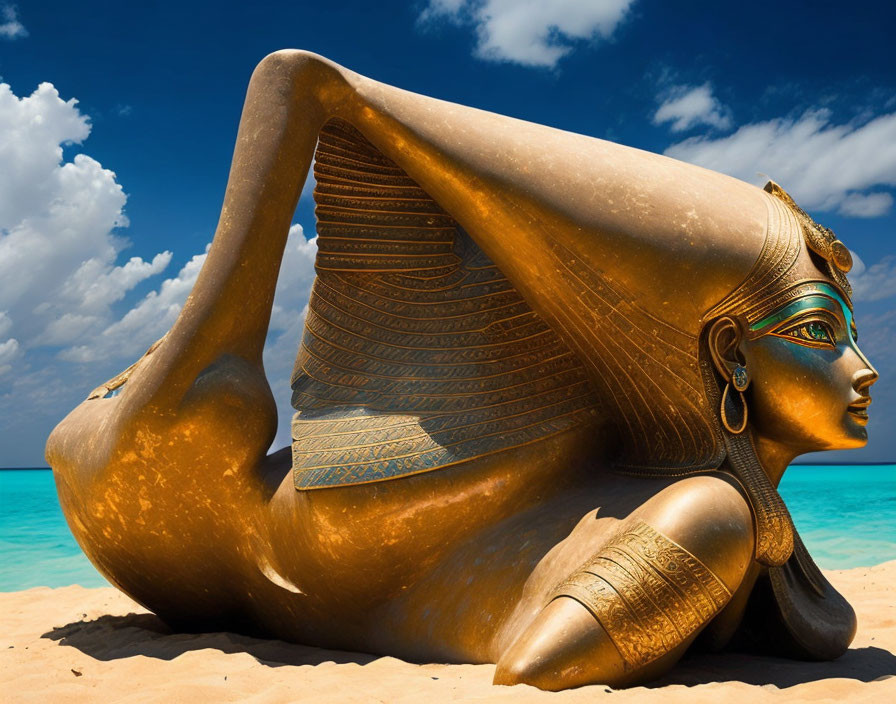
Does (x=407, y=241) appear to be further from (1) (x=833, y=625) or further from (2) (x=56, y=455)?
(1) (x=833, y=625)

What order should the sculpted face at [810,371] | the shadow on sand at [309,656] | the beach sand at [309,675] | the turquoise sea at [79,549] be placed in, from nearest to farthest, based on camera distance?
the beach sand at [309,675] < the shadow on sand at [309,656] < the sculpted face at [810,371] < the turquoise sea at [79,549]

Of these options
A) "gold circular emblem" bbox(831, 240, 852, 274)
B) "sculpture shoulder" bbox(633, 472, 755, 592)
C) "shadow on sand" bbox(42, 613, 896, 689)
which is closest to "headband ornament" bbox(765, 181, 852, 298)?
"gold circular emblem" bbox(831, 240, 852, 274)

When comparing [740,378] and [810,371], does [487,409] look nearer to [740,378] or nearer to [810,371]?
[740,378]

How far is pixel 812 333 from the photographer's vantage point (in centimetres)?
303

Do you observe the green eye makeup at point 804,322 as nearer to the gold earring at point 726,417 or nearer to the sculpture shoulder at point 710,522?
the gold earring at point 726,417

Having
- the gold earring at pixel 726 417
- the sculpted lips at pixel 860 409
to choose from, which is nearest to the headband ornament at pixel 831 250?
the sculpted lips at pixel 860 409

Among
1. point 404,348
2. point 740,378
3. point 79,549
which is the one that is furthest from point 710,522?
point 79,549

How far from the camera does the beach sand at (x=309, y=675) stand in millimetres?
2525

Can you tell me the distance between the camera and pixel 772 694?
8.36 feet

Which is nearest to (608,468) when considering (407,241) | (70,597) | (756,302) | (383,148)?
(756,302)

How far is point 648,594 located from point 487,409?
102 cm

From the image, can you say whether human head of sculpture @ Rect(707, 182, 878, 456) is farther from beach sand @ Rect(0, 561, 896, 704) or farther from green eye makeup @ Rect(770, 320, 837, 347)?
beach sand @ Rect(0, 561, 896, 704)

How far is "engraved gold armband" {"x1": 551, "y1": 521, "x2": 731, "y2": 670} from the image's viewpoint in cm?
261

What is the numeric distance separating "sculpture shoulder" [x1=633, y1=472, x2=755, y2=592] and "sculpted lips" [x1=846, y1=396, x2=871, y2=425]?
57 cm
